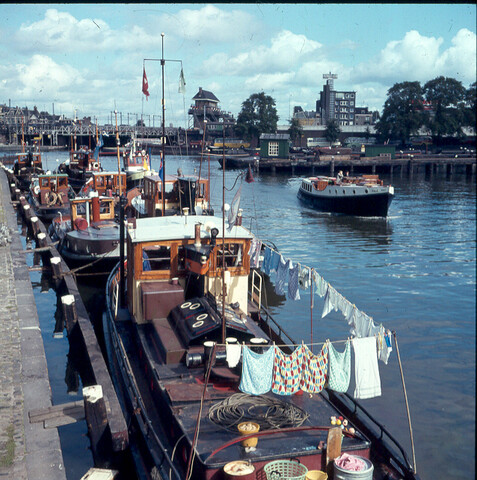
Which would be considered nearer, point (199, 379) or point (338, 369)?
point (338, 369)

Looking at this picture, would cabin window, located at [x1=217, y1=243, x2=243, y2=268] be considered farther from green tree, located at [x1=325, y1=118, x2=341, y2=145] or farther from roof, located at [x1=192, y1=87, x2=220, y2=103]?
roof, located at [x1=192, y1=87, x2=220, y2=103]

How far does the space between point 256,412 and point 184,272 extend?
5230 mm

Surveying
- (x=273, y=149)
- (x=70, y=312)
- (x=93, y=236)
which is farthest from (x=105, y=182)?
(x=273, y=149)

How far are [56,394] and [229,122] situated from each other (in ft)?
455

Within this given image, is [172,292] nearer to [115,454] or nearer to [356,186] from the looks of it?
[115,454]

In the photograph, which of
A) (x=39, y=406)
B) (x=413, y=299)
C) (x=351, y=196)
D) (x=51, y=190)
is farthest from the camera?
(x=351, y=196)

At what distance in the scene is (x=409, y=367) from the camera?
18094 mm

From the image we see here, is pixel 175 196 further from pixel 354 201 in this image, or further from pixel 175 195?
pixel 354 201

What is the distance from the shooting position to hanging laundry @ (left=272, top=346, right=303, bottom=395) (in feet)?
33.7

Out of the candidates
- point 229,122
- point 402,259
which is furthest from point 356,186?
point 229,122

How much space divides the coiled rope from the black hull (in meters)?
40.7

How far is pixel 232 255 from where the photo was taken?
47.5ft

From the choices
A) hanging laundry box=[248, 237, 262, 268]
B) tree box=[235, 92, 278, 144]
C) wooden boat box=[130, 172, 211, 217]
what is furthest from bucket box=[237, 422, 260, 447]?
tree box=[235, 92, 278, 144]

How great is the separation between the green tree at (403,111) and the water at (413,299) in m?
50.1
